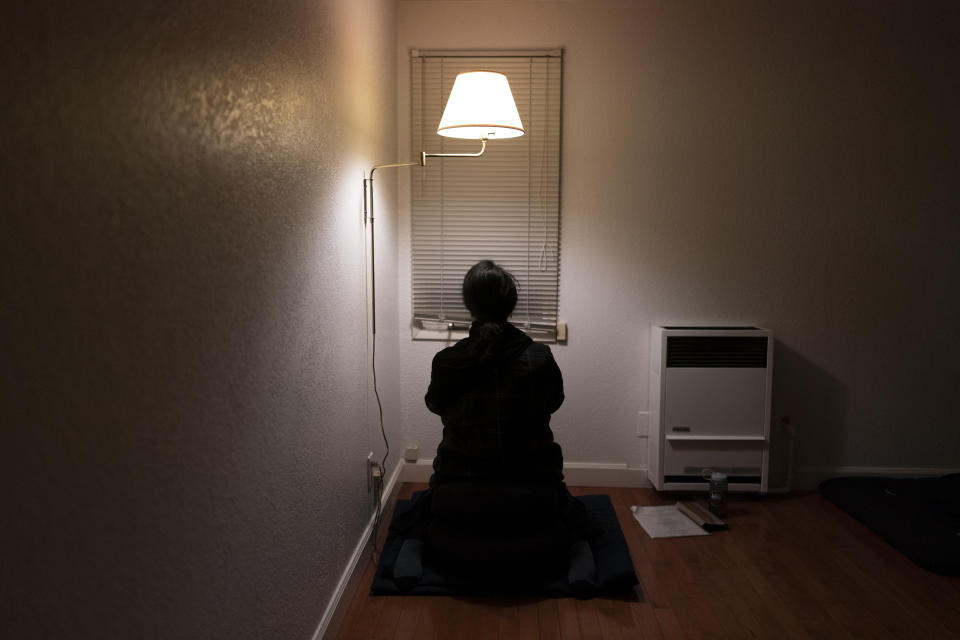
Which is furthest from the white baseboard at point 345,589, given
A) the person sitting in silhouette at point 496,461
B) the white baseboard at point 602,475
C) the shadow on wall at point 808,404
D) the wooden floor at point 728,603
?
the shadow on wall at point 808,404

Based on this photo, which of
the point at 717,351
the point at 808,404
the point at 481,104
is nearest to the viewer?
the point at 481,104

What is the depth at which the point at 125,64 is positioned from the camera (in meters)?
0.97

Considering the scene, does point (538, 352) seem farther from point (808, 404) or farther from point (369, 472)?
point (808, 404)

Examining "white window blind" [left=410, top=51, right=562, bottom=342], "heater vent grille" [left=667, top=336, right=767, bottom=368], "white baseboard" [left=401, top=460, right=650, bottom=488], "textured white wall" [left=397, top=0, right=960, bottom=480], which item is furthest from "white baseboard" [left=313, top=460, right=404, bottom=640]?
"heater vent grille" [left=667, top=336, right=767, bottom=368]

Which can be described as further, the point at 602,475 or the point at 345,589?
the point at 602,475

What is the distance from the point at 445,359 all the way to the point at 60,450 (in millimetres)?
1745

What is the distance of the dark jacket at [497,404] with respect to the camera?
2.50 m

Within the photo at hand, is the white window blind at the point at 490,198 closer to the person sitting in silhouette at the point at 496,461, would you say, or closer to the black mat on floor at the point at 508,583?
the person sitting in silhouette at the point at 496,461

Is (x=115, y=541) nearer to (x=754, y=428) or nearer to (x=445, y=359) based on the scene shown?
(x=445, y=359)

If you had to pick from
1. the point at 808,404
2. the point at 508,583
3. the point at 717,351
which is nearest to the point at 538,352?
the point at 508,583

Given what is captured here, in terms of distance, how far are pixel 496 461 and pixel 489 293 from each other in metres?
0.62

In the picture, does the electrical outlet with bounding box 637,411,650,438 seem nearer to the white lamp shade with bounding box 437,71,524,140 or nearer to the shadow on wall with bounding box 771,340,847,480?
the shadow on wall with bounding box 771,340,847,480

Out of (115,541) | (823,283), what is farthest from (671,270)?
(115,541)

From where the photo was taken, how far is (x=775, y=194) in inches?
134
